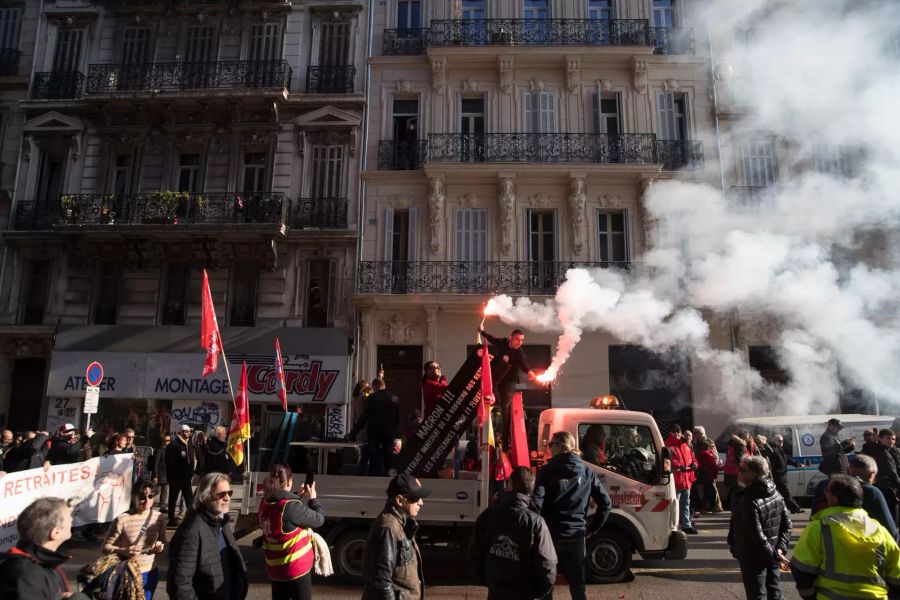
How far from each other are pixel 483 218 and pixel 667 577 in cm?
1142

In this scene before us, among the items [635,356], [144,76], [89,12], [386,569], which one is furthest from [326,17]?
[386,569]

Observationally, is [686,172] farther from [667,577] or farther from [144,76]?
[144,76]

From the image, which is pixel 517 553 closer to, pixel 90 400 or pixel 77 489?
pixel 77 489

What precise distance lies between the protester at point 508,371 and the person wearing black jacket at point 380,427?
4.54 feet

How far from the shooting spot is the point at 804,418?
12727 millimetres

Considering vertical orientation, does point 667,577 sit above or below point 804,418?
below

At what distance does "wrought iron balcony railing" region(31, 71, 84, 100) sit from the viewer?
18.5 meters

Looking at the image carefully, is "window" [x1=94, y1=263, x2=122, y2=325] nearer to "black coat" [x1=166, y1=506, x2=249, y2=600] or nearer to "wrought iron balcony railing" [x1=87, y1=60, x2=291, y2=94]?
"wrought iron balcony railing" [x1=87, y1=60, x2=291, y2=94]

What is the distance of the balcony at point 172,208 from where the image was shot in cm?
1698

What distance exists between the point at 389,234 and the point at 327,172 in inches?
107

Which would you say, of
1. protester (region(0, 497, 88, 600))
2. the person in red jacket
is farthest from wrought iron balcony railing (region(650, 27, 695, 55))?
protester (region(0, 497, 88, 600))

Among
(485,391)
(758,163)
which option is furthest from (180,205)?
(758,163)

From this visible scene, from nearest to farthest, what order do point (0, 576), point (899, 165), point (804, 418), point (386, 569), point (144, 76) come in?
point (0, 576) → point (386, 569) → point (804, 418) → point (899, 165) → point (144, 76)

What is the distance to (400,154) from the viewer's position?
17.7 metres
